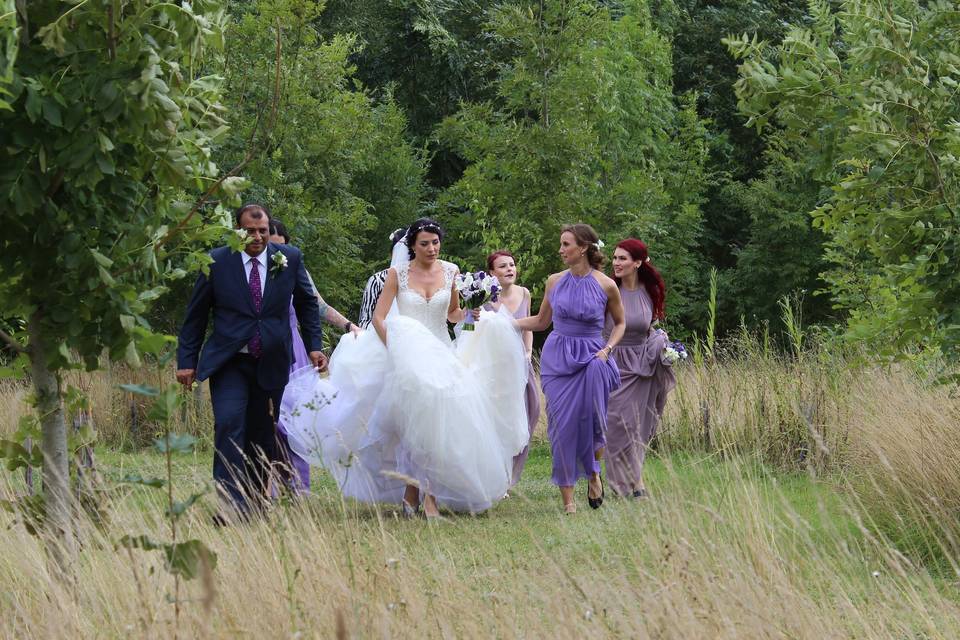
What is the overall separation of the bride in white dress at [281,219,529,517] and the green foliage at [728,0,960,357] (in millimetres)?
3297

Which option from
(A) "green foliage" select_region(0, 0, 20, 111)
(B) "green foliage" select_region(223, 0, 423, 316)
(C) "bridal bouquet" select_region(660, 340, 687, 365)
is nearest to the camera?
(A) "green foliage" select_region(0, 0, 20, 111)

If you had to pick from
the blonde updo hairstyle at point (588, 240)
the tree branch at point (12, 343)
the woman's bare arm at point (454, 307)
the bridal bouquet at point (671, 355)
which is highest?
the tree branch at point (12, 343)

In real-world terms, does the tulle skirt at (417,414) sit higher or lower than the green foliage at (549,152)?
lower

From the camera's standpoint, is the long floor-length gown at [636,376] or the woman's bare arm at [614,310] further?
the long floor-length gown at [636,376]

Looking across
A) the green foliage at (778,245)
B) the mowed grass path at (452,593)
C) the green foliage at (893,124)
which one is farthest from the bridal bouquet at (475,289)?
the green foliage at (778,245)

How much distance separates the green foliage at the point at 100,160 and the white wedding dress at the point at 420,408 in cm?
440

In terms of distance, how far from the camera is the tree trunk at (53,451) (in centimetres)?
512

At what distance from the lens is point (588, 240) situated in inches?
428

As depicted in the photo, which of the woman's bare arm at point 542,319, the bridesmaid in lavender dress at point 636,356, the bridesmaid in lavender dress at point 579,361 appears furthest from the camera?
the bridesmaid in lavender dress at point 636,356

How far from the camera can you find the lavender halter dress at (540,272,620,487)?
34.3 feet

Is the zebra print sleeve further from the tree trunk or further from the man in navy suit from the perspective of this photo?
the tree trunk

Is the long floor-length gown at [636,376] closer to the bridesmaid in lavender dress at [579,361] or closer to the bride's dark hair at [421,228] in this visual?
the bridesmaid in lavender dress at [579,361]

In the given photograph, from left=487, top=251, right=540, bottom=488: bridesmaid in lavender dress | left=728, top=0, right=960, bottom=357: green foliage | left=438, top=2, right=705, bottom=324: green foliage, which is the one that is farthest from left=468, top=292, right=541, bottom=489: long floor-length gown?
left=438, top=2, right=705, bottom=324: green foliage

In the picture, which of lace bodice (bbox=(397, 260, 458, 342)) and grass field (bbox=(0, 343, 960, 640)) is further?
lace bodice (bbox=(397, 260, 458, 342))
